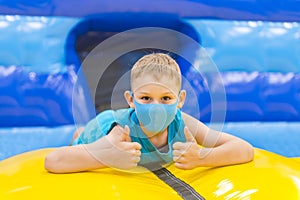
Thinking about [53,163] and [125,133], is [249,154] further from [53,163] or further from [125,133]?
[53,163]

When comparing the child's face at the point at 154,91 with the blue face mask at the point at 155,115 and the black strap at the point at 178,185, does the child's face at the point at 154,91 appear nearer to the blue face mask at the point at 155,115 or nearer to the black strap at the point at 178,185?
the blue face mask at the point at 155,115

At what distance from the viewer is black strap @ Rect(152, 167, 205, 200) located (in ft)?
3.34

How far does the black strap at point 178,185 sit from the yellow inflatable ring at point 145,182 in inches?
0.5

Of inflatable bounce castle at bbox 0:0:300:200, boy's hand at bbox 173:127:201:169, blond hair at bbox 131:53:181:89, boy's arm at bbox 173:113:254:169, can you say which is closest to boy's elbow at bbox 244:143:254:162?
boy's arm at bbox 173:113:254:169

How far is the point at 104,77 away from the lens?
183 centimetres

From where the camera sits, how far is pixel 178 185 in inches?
42.7

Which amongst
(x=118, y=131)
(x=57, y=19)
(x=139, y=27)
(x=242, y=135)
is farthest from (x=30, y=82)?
(x=242, y=135)

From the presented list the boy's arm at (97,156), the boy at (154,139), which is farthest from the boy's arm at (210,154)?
the boy's arm at (97,156)

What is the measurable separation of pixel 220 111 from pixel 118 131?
571mm

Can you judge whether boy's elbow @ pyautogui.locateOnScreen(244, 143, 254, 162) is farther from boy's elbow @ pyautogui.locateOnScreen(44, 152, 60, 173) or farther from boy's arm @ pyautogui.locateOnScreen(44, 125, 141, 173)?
boy's elbow @ pyautogui.locateOnScreen(44, 152, 60, 173)

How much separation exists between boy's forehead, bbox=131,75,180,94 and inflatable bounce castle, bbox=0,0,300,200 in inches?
12.6

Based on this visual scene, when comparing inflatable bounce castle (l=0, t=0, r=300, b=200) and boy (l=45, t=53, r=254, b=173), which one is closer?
boy (l=45, t=53, r=254, b=173)

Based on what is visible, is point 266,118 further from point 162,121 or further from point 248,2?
point 162,121

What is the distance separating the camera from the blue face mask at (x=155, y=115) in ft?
3.64
